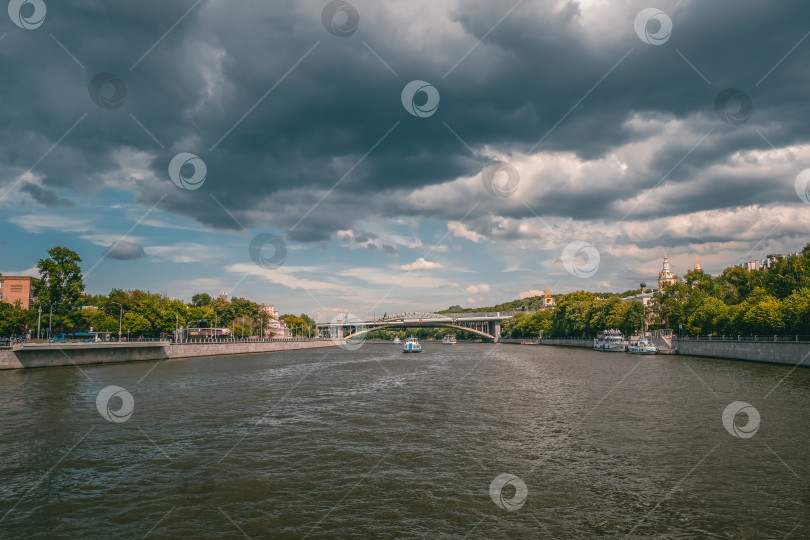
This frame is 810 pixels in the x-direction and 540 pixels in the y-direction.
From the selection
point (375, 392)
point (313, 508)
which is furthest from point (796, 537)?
point (375, 392)

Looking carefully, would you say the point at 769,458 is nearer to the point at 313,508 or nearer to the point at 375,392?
the point at 313,508

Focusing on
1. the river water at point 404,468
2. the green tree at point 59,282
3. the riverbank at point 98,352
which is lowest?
the river water at point 404,468

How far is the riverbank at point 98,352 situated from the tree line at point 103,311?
9362 millimetres

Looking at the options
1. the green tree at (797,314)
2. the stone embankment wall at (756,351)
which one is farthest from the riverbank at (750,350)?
the green tree at (797,314)

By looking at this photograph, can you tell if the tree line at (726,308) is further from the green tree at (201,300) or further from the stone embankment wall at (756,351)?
the green tree at (201,300)

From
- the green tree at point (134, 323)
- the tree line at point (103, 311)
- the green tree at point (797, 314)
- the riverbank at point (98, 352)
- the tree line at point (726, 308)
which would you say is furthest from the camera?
the green tree at point (134, 323)

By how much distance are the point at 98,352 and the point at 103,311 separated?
53.0 meters

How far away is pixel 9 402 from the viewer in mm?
29781

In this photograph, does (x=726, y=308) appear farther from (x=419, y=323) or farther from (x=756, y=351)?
(x=419, y=323)

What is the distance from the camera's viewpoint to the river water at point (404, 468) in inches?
460

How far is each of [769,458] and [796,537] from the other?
287 inches

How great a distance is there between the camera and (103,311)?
363 feet

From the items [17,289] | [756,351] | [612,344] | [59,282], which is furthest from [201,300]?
[756,351]

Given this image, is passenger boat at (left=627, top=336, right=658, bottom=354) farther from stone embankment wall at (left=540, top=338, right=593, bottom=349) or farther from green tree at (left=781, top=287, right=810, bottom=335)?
stone embankment wall at (left=540, top=338, right=593, bottom=349)
